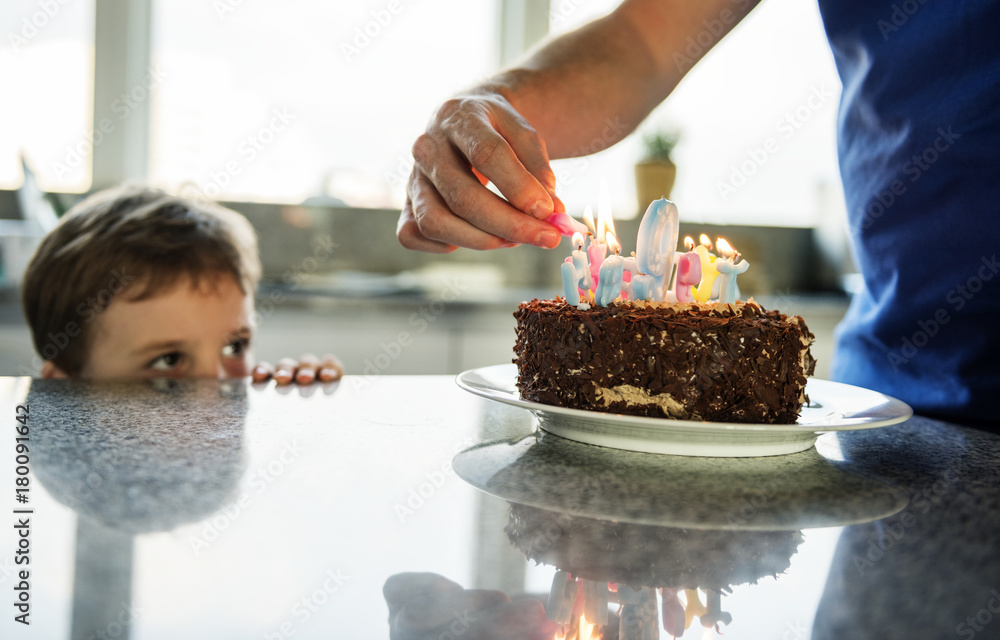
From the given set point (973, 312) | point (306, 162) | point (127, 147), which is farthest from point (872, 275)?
point (127, 147)

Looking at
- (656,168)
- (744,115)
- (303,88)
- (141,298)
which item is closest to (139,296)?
(141,298)

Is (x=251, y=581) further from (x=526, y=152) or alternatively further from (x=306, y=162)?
(x=306, y=162)

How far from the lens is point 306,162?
3262 millimetres

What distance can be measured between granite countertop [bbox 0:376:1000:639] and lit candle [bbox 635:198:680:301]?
8.1 inches

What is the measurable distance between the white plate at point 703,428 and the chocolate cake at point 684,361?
0.11ft

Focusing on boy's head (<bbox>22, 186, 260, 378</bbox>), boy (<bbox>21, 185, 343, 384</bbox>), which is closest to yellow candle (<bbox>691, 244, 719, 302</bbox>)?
boy (<bbox>21, 185, 343, 384</bbox>)

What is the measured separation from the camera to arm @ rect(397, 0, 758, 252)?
908 millimetres

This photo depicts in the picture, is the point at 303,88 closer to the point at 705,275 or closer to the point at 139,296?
the point at 139,296

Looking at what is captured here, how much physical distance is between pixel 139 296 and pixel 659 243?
3.19 feet

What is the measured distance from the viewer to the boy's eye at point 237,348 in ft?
4.87

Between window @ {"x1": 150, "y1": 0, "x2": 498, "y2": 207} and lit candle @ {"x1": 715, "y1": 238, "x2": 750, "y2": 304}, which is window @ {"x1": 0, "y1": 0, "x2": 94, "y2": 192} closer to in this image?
window @ {"x1": 150, "y1": 0, "x2": 498, "y2": 207}

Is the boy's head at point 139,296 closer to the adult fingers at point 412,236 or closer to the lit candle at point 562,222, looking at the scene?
the adult fingers at point 412,236

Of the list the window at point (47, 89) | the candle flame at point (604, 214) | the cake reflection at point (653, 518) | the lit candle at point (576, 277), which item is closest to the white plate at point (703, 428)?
the cake reflection at point (653, 518)

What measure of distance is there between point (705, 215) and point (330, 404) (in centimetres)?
311
